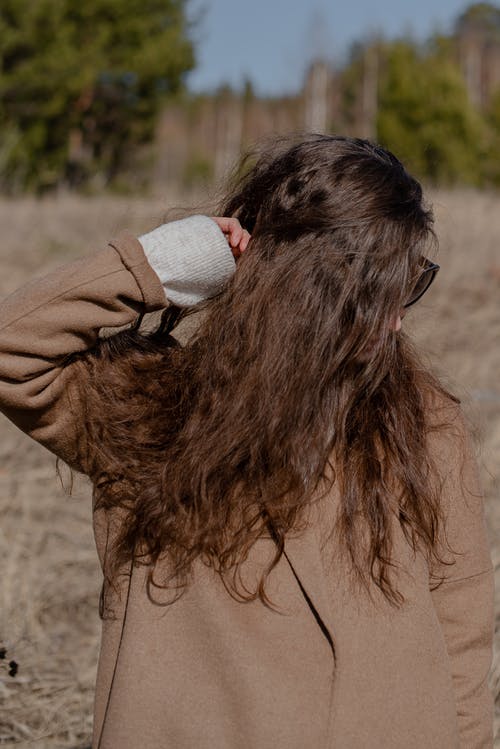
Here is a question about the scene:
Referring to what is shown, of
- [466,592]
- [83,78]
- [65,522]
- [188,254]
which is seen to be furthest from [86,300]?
[83,78]

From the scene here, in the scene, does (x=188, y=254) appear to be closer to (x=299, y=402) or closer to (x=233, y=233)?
(x=233, y=233)

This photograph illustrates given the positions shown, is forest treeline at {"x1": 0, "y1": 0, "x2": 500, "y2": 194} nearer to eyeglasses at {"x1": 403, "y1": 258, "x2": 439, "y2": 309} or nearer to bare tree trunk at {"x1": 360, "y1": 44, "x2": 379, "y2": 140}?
bare tree trunk at {"x1": 360, "y1": 44, "x2": 379, "y2": 140}

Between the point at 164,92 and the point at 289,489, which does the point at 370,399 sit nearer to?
the point at 289,489

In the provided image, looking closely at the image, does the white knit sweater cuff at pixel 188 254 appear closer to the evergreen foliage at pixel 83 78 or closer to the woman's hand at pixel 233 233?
the woman's hand at pixel 233 233

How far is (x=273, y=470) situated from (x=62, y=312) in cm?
39

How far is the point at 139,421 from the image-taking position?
1504 mm

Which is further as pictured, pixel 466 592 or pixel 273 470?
pixel 466 592

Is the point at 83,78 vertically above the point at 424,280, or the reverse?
the point at 424,280

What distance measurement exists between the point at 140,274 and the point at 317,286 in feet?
0.87

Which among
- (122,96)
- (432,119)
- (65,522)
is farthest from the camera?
(122,96)

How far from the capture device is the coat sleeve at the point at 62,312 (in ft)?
4.61

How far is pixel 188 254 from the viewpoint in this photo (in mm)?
1439

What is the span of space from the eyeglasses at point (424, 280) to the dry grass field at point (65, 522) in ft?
1.86

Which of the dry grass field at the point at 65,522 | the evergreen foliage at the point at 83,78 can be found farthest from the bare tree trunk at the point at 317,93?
the dry grass field at the point at 65,522
